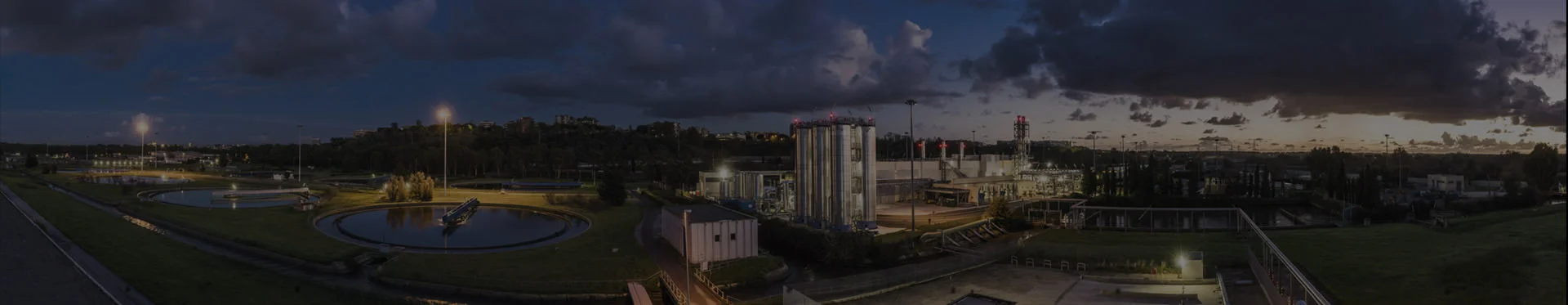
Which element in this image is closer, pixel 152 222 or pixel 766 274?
pixel 766 274

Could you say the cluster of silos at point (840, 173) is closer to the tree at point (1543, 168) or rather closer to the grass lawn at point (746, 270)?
the grass lawn at point (746, 270)

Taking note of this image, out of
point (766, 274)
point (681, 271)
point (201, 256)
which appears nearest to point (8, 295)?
point (201, 256)

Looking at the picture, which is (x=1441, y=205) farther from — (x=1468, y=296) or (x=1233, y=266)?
(x=1468, y=296)

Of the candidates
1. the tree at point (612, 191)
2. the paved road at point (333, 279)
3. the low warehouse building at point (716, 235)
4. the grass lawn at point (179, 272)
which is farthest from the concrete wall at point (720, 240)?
the tree at point (612, 191)

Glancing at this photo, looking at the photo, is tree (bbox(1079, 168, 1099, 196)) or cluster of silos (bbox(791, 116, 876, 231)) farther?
tree (bbox(1079, 168, 1099, 196))

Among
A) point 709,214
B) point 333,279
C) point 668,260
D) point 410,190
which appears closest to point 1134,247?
point 709,214

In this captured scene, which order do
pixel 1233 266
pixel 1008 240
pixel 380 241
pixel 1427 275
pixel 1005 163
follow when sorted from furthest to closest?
pixel 1005 163 < pixel 1008 240 < pixel 380 241 < pixel 1233 266 < pixel 1427 275

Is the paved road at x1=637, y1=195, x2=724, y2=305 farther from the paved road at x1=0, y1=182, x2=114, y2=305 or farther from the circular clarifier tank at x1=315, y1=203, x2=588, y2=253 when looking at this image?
the paved road at x1=0, y1=182, x2=114, y2=305

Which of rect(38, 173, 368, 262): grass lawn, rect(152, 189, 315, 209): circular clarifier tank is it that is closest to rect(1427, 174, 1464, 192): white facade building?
rect(38, 173, 368, 262): grass lawn
